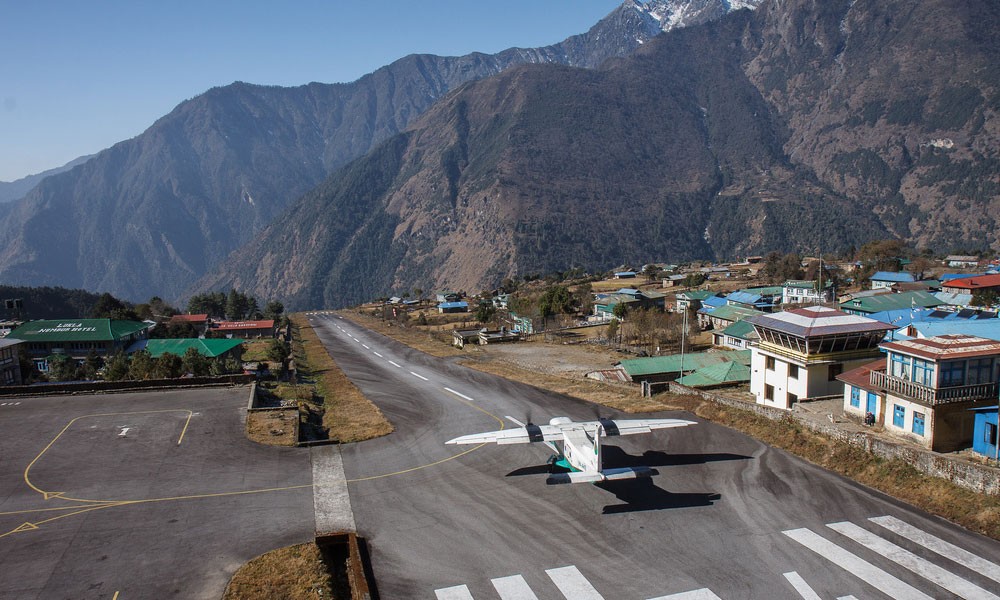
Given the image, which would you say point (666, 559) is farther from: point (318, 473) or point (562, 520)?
point (318, 473)

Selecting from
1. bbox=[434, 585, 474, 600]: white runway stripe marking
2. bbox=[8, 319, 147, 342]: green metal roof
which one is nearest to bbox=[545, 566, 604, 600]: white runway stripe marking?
bbox=[434, 585, 474, 600]: white runway stripe marking

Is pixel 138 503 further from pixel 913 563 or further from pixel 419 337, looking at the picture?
pixel 419 337

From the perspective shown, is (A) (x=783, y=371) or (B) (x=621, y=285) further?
(B) (x=621, y=285)

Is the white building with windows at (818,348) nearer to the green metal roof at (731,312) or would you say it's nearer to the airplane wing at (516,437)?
the airplane wing at (516,437)

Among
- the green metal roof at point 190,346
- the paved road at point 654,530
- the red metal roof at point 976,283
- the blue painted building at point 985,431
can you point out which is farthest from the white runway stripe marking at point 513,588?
the red metal roof at point 976,283

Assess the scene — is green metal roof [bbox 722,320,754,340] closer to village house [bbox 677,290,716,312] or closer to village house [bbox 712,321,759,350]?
village house [bbox 712,321,759,350]

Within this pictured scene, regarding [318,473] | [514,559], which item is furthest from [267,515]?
[514,559]
